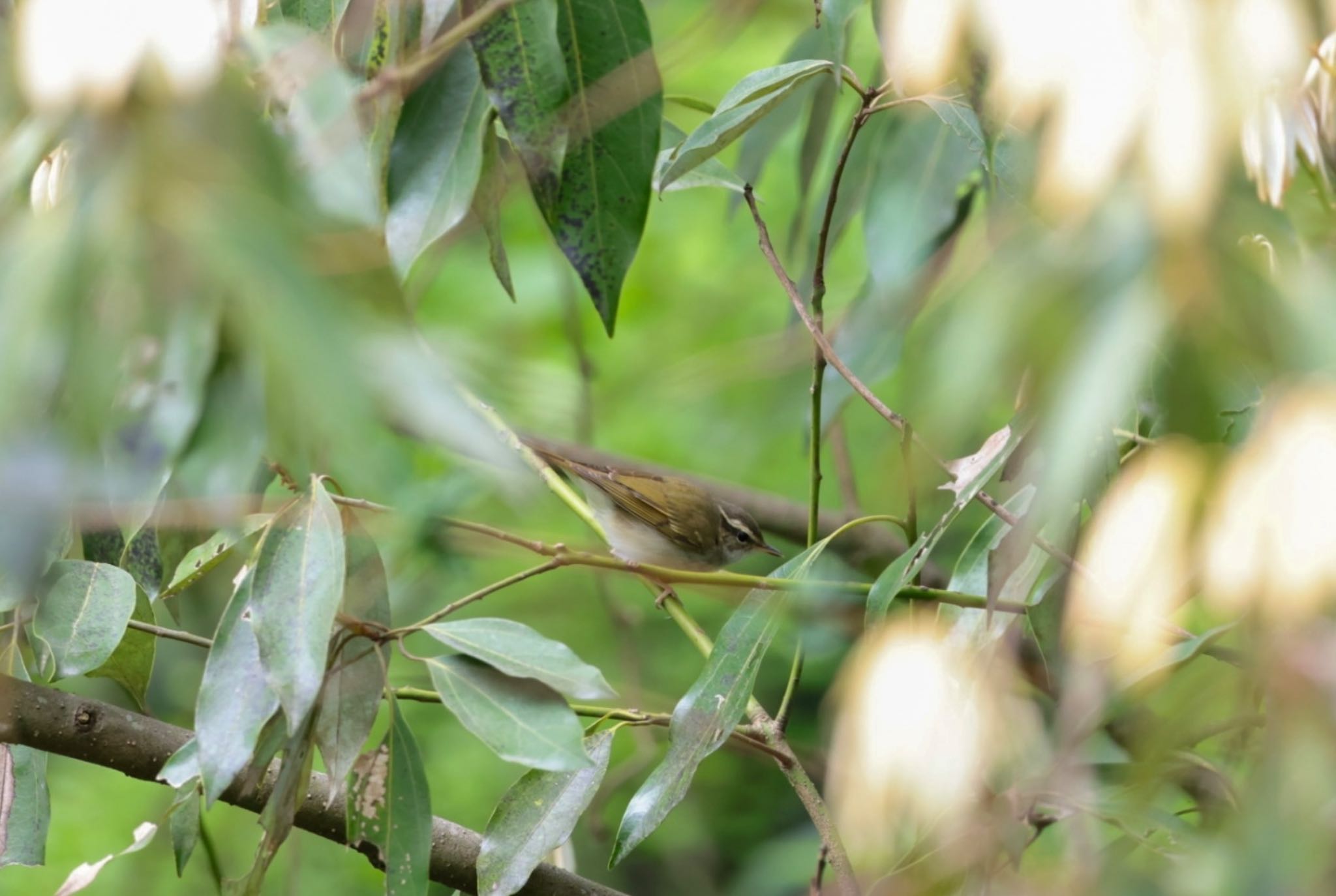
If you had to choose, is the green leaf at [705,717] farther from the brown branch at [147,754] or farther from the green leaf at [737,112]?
the green leaf at [737,112]

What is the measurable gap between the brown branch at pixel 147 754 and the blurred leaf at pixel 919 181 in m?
1.01

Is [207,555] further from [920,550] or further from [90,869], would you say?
[920,550]

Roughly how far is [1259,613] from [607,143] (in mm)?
883

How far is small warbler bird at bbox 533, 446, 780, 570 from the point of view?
3680 mm

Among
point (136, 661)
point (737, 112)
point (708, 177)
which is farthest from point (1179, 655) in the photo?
point (136, 661)

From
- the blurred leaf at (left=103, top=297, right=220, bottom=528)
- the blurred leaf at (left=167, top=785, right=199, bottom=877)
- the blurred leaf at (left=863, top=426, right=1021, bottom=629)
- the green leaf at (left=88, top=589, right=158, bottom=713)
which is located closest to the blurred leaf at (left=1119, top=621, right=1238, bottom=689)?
the blurred leaf at (left=863, top=426, right=1021, bottom=629)

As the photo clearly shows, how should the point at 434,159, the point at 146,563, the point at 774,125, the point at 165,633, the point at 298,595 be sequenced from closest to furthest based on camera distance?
the point at 298,595
the point at 434,159
the point at 165,633
the point at 146,563
the point at 774,125

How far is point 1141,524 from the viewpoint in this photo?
79 centimetres

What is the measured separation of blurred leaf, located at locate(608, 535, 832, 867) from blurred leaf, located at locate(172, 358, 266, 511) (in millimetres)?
693

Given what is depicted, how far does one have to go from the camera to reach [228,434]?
0.80 m

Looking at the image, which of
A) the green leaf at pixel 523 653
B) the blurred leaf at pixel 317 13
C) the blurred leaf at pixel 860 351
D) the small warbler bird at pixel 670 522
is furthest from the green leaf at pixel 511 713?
the small warbler bird at pixel 670 522

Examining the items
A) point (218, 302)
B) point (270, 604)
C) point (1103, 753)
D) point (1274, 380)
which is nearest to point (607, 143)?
point (270, 604)

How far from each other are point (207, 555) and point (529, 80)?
2.35 ft

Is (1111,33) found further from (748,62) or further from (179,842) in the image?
(748,62)
